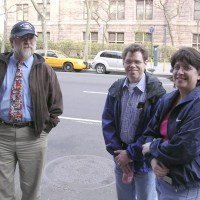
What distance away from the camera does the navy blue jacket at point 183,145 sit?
2117 millimetres

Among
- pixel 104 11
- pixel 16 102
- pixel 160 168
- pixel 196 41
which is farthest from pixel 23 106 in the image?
pixel 104 11

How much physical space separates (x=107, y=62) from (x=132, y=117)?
59.3 ft

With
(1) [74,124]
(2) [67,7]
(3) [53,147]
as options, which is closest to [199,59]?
(3) [53,147]

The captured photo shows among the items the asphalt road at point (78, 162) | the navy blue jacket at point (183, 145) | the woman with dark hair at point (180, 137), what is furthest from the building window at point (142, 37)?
the navy blue jacket at point (183, 145)

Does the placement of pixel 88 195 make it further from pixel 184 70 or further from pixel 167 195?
pixel 184 70

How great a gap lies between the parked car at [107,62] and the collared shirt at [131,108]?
17.7 metres

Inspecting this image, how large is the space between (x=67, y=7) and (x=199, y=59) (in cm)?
3960

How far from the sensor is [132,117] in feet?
9.46

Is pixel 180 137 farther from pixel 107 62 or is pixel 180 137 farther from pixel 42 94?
pixel 107 62

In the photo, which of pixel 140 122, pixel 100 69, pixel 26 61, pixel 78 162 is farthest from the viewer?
pixel 100 69

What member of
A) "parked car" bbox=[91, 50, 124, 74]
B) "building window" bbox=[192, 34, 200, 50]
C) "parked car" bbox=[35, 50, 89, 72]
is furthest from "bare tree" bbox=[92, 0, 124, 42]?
"parked car" bbox=[91, 50, 124, 74]

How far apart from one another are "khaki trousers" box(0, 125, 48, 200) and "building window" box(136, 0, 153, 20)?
117 feet

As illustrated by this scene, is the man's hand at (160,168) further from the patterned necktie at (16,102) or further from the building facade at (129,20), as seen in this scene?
the building facade at (129,20)

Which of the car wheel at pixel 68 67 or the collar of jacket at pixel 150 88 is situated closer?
the collar of jacket at pixel 150 88
